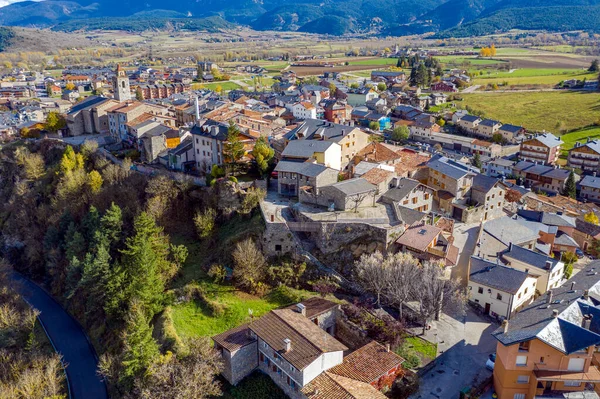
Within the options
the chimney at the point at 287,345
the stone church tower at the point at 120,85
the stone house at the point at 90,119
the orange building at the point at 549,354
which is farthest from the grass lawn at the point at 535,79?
the chimney at the point at 287,345

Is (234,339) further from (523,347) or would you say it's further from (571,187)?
(571,187)

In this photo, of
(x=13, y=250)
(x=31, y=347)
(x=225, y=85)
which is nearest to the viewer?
(x=31, y=347)

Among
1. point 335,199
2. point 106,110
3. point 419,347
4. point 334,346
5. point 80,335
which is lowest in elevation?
point 80,335

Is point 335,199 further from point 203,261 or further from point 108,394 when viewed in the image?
point 108,394

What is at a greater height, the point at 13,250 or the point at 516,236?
the point at 516,236

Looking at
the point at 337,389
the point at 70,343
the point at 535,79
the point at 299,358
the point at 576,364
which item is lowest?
the point at 70,343

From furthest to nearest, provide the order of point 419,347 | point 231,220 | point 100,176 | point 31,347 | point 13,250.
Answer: point 13,250, point 100,176, point 231,220, point 31,347, point 419,347

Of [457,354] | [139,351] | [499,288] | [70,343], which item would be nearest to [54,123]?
[70,343]

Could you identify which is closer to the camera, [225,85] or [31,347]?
[31,347]

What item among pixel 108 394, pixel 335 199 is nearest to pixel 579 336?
pixel 335 199
